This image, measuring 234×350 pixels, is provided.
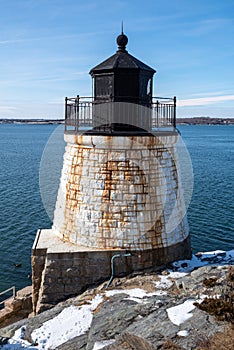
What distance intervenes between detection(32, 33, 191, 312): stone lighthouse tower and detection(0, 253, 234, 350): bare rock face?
1.72 ft

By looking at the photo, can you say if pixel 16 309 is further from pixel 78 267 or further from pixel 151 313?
pixel 151 313

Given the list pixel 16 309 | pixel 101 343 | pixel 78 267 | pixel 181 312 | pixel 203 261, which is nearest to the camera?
pixel 101 343

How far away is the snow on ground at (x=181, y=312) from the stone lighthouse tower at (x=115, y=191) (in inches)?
102

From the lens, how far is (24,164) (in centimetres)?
3809

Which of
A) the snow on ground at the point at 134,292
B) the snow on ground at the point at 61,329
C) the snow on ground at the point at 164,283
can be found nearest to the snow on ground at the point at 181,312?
the snow on ground at the point at 134,292

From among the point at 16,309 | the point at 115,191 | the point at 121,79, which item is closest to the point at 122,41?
the point at 121,79

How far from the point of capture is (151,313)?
6.82 m

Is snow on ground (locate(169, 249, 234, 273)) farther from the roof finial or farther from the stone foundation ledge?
the roof finial

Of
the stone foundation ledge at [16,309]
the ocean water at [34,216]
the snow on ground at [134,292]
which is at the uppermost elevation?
the snow on ground at [134,292]

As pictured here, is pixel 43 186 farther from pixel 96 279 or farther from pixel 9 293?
pixel 96 279

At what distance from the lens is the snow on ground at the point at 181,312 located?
629cm

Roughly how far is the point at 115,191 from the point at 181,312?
3.60m

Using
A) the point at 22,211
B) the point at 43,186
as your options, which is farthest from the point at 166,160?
the point at 43,186

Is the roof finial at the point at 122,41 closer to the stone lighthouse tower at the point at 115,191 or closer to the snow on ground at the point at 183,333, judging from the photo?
the stone lighthouse tower at the point at 115,191
